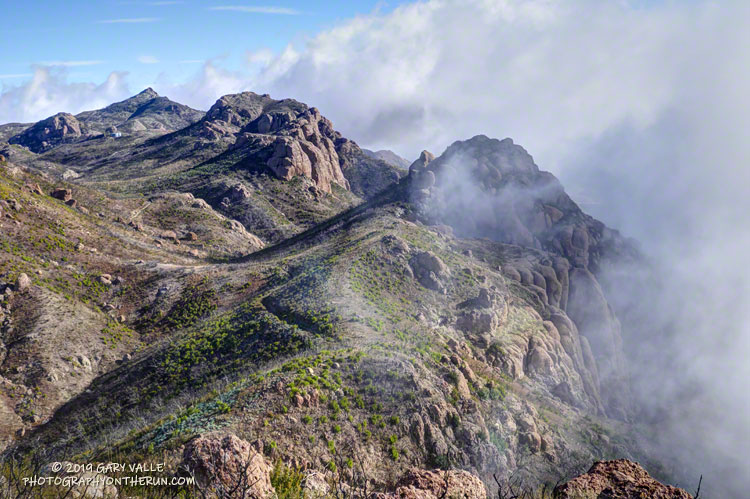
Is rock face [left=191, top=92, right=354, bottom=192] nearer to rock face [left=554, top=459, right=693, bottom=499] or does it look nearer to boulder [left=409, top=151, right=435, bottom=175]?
boulder [left=409, top=151, right=435, bottom=175]

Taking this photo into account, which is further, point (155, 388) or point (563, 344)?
point (563, 344)

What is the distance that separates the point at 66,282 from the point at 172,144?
12352 centimetres

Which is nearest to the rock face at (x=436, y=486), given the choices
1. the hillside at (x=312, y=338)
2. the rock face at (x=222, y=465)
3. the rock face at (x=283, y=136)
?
the hillside at (x=312, y=338)

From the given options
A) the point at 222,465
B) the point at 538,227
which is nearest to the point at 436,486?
the point at 222,465

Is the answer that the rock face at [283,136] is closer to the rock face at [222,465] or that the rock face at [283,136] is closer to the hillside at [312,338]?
the hillside at [312,338]

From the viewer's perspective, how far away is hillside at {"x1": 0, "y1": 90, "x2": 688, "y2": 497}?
729 inches

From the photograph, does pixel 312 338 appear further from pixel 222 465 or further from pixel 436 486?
pixel 436 486

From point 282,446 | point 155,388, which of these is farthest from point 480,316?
point 155,388

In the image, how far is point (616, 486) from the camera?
10.9 metres

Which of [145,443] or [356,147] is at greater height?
[356,147]

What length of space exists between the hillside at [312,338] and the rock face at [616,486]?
12.3ft

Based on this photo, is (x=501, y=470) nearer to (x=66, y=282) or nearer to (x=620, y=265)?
(x=66, y=282)

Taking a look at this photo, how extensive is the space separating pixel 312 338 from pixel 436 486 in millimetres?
19257

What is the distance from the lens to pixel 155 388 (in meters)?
28.5
